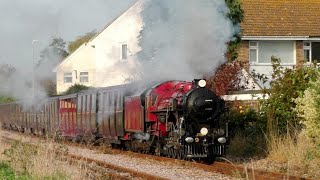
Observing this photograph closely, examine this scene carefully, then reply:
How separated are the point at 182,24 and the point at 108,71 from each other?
8.47 m

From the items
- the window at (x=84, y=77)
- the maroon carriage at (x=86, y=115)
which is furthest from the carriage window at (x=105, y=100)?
the window at (x=84, y=77)

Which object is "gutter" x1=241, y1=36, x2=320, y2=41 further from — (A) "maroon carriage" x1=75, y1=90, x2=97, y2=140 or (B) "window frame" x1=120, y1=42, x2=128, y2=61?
(A) "maroon carriage" x1=75, y1=90, x2=97, y2=140

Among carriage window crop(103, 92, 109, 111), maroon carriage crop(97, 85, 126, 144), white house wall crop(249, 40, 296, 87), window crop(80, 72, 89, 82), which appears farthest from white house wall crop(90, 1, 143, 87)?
white house wall crop(249, 40, 296, 87)

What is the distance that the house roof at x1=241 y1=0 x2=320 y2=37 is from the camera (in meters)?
38.8

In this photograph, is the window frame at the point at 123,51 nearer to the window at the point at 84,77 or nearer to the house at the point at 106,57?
the house at the point at 106,57

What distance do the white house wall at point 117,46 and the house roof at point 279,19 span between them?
7.41 metres

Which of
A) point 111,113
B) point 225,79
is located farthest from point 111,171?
point 225,79

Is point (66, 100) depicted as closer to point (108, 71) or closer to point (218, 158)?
point (108, 71)

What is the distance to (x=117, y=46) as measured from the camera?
3391 cm

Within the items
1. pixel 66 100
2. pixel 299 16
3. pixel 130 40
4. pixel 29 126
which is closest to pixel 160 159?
pixel 66 100

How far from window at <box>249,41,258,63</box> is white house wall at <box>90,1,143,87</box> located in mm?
8310

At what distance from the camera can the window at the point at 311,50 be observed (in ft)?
131

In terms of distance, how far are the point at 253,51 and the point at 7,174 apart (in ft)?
88.4

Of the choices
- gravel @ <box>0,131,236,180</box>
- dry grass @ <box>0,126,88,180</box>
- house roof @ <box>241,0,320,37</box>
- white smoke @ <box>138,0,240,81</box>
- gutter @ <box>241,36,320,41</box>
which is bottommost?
gravel @ <box>0,131,236,180</box>
